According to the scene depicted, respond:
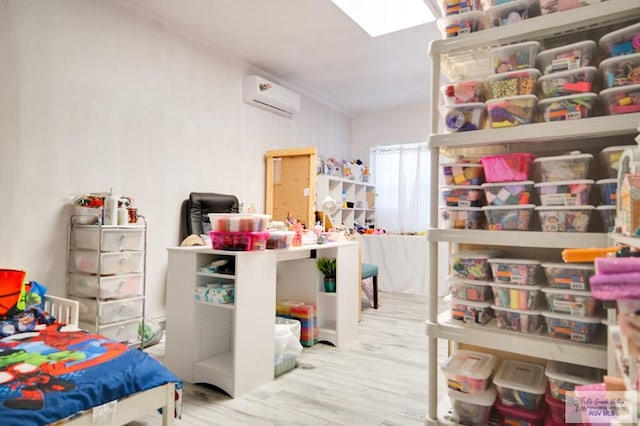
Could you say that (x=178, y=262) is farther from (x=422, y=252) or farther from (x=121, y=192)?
(x=422, y=252)

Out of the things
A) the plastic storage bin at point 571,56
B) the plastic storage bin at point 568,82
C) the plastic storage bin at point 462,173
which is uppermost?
the plastic storage bin at point 571,56

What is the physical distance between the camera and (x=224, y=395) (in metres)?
2.23

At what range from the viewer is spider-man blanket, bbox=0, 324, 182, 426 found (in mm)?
1344

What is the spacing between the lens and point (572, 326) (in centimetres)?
134

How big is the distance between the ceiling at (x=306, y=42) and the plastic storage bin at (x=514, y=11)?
2.11m

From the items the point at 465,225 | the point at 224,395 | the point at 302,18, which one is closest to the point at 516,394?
the point at 465,225

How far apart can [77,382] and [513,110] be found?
1.94m

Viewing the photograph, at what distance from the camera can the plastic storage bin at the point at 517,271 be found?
1.44 m

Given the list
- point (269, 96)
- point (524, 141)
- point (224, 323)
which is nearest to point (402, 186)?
point (269, 96)

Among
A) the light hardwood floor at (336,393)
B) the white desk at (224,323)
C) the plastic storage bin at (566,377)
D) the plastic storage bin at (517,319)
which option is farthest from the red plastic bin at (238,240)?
the plastic storage bin at (566,377)

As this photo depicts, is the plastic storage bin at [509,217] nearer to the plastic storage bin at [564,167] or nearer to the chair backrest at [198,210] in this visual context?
the plastic storage bin at [564,167]

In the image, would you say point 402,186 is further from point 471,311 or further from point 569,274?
point 569,274

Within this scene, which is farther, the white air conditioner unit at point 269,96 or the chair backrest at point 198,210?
the white air conditioner unit at point 269,96

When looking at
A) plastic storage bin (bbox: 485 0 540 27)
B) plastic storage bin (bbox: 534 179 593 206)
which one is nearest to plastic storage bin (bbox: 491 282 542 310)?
plastic storage bin (bbox: 534 179 593 206)
